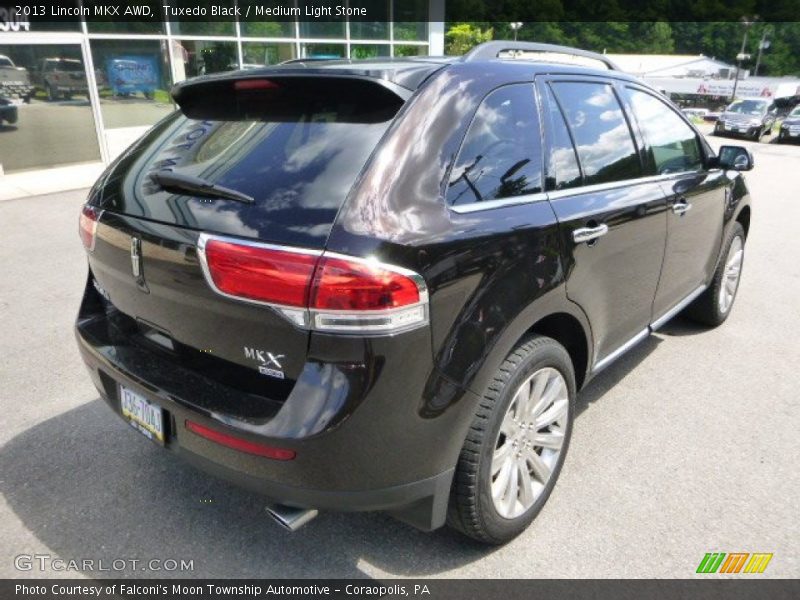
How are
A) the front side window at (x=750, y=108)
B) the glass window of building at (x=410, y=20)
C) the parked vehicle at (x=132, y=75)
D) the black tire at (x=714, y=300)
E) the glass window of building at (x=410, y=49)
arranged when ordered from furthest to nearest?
the front side window at (x=750, y=108)
the glass window of building at (x=410, y=49)
the glass window of building at (x=410, y=20)
the parked vehicle at (x=132, y=75)
the black tire at (x=714, y=300)

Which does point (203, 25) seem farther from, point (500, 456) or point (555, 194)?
point (500, 456)

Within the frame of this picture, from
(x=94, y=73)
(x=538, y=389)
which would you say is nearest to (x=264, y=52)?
(x=94, y=73)

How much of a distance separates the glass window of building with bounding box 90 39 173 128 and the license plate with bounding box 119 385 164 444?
11.6 m

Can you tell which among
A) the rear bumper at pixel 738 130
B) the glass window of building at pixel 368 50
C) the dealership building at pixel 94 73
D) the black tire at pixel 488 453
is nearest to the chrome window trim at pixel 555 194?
the black tire at pixel 488 453

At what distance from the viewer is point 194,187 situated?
200cm

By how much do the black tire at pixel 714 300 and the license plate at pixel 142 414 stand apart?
12.2 feet

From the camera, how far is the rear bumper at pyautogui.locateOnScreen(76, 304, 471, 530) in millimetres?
1769

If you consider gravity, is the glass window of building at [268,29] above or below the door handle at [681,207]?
above

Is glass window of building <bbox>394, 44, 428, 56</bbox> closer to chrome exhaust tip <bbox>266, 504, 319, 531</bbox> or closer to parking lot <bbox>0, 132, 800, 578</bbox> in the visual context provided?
parking lot <bbox>0, 132, 800, 578</bbox>

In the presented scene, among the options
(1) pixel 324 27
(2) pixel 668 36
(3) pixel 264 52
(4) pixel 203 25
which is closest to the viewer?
(4) pixel 203 25

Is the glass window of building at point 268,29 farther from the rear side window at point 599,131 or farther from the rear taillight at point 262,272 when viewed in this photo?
the rear taillight at point 262,272

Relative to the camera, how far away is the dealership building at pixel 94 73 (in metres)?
10.8

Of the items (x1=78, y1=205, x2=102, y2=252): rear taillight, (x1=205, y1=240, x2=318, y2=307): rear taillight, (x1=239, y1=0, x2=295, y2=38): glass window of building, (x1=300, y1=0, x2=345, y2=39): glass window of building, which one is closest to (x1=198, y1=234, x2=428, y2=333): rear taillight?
(x1=205, y1=240, x2=318, y2=307): rear taillight

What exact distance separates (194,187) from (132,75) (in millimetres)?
12180
